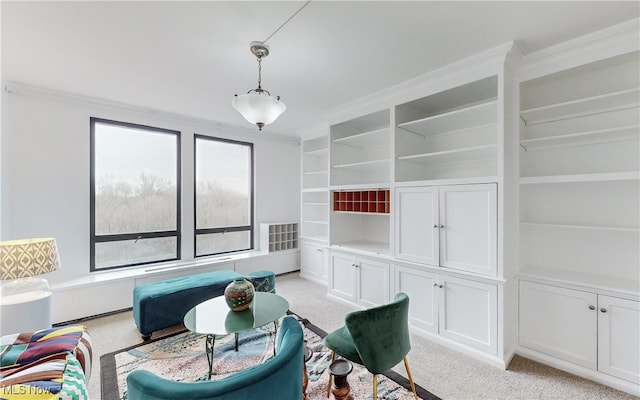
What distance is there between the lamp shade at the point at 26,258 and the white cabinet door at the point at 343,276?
9.59ft

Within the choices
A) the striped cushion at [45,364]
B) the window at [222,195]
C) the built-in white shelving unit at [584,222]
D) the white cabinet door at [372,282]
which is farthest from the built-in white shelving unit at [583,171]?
the window at [222,195]

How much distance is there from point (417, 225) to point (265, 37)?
2.24 m

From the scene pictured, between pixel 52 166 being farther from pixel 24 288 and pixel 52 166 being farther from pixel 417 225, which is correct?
pixel 417 225

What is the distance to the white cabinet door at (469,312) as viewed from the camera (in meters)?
2.28

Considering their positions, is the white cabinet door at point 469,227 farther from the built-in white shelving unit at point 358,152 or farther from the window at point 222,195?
the window at point 222,195

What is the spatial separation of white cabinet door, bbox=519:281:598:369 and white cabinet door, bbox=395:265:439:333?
2.36 feet

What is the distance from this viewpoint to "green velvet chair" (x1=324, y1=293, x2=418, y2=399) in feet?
5.13

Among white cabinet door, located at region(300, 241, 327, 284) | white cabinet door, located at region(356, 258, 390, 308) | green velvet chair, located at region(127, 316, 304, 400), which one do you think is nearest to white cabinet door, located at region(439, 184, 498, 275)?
white cabinet door, located at region(356, 258, 390, 308)

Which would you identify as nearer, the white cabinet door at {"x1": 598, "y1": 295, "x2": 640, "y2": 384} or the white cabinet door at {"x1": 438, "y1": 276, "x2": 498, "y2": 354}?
the white cabinet door at {"x1": 598, "y1": 295, "x2": 640, "y2": 384}

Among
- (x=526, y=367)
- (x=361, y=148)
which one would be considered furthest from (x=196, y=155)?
(x=526, y=367)

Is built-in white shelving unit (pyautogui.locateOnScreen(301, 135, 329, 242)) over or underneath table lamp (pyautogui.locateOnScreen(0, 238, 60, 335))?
over

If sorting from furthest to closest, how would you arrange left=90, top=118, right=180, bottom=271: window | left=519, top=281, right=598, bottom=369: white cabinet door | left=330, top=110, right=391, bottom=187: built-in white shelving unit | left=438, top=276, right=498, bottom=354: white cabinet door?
left=330, top=110, right=391, bottom=187: built-in white shelving unit < left=90, top=118, right=180, bottom=271: window < left=438, top=276, right=498, bottom=354: white cabinet door < left=519, top=281, right=598, bottom=369: white cabinet door

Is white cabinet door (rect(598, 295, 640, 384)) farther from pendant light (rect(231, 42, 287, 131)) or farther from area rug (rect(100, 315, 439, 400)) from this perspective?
pendant light (rect(231, 42, 287, 131))

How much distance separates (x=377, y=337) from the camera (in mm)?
1585
